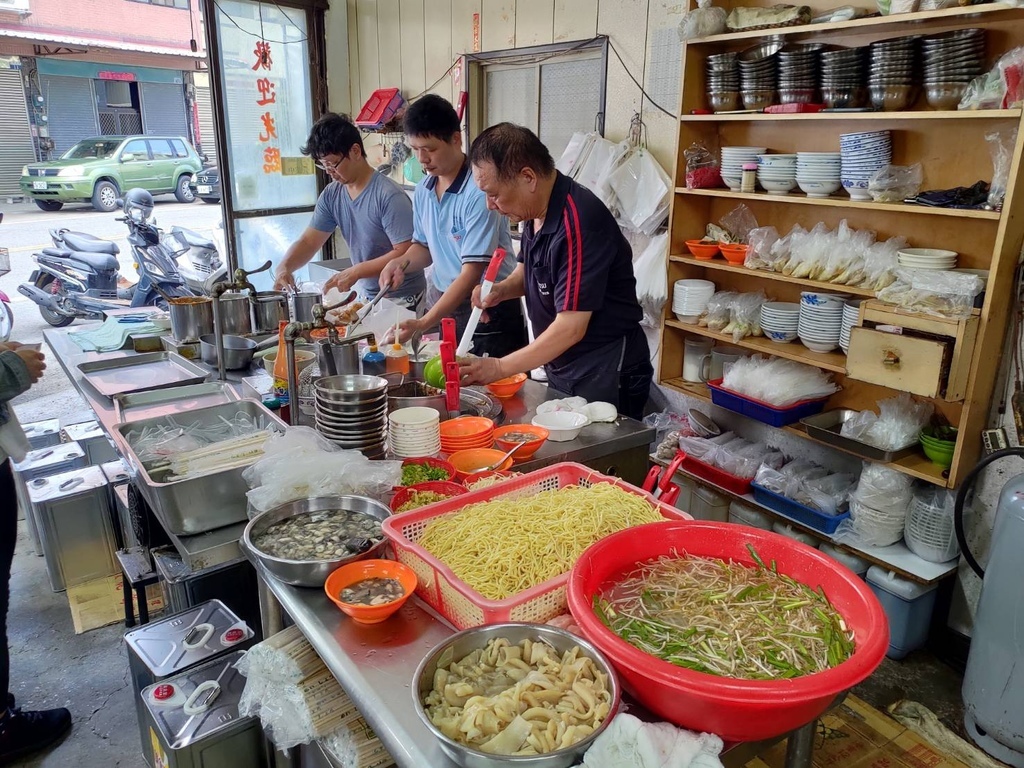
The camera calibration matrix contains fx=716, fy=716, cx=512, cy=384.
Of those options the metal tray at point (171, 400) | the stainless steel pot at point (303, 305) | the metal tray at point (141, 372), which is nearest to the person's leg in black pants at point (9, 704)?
the metal tray at point (171, 400)

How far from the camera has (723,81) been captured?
3223mm

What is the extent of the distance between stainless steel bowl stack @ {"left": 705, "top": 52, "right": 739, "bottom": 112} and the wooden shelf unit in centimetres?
7

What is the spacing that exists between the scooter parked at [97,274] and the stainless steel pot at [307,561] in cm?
636

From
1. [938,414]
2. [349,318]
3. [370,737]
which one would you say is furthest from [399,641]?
[938,414]

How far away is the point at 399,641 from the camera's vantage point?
133 centimetres

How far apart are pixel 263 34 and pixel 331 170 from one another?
2.53 m

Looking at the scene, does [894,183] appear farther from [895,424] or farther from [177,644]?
[177,644]

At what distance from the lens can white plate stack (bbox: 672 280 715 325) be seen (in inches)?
139

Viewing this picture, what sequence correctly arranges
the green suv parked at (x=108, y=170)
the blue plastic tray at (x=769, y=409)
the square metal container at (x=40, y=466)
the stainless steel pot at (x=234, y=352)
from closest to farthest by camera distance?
the stainless steel pot at (x=234, y=352)
the blue plastic tray at (x=769, y=409)
the square metal container at (x=40, y=466)
the green suv parked at (x=108, y=170)

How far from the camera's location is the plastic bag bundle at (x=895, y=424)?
283cm

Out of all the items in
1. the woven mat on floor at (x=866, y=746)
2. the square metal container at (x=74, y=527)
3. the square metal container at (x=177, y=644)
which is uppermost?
the square metal container at (x=177, y=644)

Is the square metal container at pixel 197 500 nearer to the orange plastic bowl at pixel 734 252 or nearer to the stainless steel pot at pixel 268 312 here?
the stainless steel pot at pixel 268 312

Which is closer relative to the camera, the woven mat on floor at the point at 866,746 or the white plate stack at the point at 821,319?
the woven mat on floor at the point at 866,746

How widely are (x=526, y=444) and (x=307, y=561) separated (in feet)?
2.58
